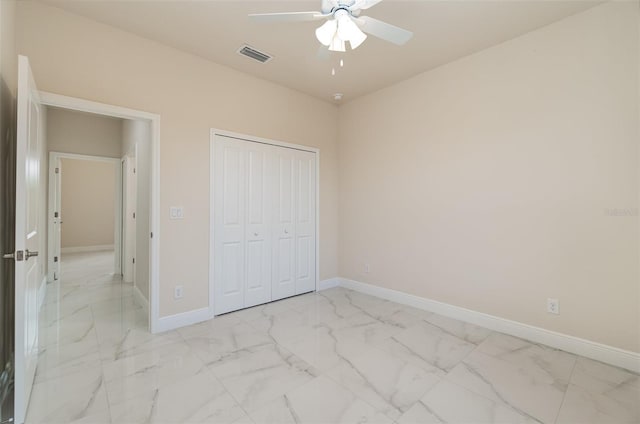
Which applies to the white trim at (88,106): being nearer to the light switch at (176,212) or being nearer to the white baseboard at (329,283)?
the light switch at (176,212)

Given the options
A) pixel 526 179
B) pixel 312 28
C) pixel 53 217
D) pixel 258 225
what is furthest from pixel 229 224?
pixel 53 217

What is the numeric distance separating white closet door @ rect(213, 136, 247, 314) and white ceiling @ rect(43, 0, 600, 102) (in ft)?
3.34

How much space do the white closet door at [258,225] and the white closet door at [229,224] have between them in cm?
8

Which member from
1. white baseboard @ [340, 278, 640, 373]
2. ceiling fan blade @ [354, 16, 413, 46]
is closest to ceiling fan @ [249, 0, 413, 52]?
ceiling fan blade @ [354, 16, 413, 46]

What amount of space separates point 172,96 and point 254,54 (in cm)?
96

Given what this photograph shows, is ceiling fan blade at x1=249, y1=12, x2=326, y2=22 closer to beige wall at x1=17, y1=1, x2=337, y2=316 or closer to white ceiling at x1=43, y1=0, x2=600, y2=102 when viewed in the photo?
white ceiling at x1=43, y1=0, x2=600, y2=102

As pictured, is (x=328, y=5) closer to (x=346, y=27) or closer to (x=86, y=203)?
(x=346, y=27)

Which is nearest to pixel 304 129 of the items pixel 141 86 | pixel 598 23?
pixel 141 86

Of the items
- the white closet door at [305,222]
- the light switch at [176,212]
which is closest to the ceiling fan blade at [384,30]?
the white closet door at [305,222]

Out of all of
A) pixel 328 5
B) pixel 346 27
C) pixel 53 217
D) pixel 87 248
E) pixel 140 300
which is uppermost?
pixel 328 5

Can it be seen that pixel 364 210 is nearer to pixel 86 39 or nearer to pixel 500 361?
pixel 500 361

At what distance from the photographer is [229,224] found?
338cm

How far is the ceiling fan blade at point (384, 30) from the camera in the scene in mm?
1871

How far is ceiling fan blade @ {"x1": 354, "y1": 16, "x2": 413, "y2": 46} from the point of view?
73.7 inches
